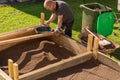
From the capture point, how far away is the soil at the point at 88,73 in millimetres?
4996

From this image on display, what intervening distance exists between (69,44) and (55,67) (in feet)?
4.52

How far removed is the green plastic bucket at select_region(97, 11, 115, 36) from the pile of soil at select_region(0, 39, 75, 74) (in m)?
1.62

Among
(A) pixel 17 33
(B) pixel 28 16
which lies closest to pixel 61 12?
(A) pixel 17 33

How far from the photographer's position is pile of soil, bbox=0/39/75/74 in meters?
5.66

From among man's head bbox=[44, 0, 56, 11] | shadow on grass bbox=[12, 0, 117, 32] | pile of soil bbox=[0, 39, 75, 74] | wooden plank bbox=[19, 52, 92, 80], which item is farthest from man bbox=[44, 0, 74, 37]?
shadow on grass bbox=[12, 0, 117, 32]

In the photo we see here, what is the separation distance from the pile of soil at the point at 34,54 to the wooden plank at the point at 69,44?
0.09 m

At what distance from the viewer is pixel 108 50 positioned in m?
6.41

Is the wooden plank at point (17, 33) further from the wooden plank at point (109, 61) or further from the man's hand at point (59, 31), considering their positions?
the wooden plank at point (109, 61)

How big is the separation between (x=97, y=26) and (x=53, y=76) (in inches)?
→ 119

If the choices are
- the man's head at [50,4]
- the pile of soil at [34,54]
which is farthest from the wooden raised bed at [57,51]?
the man's head at [50,4]

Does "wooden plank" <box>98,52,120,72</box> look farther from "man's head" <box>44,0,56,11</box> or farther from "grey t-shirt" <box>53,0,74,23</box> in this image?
"man's head" <box>44,0,56,11</box>

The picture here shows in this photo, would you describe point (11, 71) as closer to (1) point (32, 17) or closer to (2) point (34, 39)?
(2) point (34, 39)

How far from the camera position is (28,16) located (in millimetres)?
9906

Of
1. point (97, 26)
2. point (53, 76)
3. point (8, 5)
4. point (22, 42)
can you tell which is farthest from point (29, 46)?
point (8, 5)
